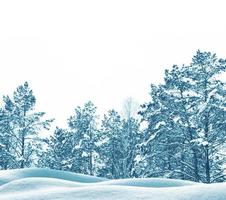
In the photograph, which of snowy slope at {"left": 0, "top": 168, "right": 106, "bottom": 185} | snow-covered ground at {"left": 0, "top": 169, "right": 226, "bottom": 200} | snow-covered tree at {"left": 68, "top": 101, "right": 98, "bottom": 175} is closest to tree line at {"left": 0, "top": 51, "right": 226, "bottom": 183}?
snow-covered tree at {"left": 68, "top": 101, "right": 98, "bottom": 175}

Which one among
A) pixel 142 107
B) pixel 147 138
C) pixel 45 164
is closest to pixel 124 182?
pixel 147 138

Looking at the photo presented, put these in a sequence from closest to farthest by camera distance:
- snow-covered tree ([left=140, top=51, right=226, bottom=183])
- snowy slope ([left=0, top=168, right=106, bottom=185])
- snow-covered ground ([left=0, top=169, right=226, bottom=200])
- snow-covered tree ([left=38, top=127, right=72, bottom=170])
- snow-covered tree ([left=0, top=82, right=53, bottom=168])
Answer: snow-covered ground ([left=0, top=169, right=226, bottom=200]) < snowy slope ([left=0, top=168, right=106, bottom=185]) < snow-covered tree ([left=140, top=51, right=226, bottom=183]) < snow-covered tree ([left=0, top=82, right=53, bottom=168]) < snow-covered tree ([left=38, top=127, right=72, bottom=170])

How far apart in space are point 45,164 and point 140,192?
35.4 meters

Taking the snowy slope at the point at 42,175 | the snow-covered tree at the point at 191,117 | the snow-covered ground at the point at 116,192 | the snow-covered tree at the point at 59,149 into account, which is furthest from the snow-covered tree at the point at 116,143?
the snow-covered ground at the point at 116,192

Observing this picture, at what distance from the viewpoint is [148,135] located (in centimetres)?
3048

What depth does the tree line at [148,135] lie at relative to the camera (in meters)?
26.4

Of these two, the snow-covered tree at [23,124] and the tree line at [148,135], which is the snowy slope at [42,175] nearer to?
the tree line at [148,135]

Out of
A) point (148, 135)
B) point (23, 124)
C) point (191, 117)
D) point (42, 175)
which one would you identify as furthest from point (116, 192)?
point (23, 124)

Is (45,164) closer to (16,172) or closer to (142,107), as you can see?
(142,107)

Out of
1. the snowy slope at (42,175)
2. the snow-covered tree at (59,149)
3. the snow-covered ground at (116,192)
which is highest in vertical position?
the snow-covered tree at (59,149)

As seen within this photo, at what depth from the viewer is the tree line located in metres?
A: 26.4

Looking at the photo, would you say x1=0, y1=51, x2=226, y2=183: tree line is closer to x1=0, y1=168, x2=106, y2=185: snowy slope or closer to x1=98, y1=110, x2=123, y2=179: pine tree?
x1=98, y1=110, x2=123, y2=179: pine tree

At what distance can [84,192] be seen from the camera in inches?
389

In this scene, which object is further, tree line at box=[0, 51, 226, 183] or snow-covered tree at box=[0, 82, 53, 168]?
snow-covered tree at box=[0, 82, 53, 168]
